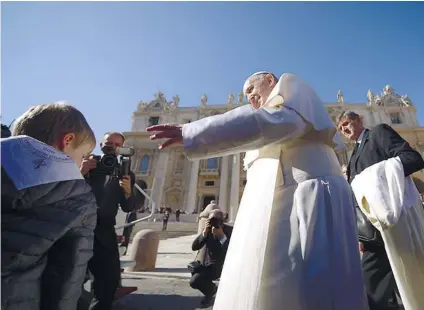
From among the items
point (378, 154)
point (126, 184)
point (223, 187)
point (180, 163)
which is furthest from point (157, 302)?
point (180, 163)

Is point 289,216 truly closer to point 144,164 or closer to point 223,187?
point 223,187

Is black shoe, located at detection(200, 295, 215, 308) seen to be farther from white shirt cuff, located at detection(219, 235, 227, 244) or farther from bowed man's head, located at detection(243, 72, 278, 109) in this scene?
bowed man's head, located at detection(243, 72, 278, 109)

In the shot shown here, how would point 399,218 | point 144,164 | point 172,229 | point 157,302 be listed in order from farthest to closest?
point 144,164 < point 172,229 < point 157,302 < point 399,218

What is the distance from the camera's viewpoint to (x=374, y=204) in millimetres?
1812

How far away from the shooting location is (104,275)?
2.29 meters

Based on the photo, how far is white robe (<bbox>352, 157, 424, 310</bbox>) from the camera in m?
1.61

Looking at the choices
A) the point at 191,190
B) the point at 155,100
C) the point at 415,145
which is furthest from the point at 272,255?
the point at 155,100

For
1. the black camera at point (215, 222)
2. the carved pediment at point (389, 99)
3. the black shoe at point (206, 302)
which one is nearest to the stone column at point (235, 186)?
the carved pediment at point (389, 99)

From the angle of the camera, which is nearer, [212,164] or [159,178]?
[159,178]

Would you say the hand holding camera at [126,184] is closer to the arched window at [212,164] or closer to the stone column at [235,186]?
the stone column at [235,186]

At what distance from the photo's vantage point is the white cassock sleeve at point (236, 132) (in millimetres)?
1156

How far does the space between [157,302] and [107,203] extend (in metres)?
1.53

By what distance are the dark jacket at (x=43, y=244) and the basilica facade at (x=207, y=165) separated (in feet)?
96.0

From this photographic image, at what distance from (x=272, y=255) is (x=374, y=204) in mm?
1100
